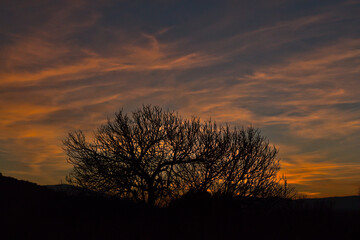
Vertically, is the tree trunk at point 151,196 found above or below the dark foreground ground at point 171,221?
above

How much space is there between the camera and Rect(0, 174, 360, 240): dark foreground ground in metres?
12.4

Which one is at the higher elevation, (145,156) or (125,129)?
(125,129)

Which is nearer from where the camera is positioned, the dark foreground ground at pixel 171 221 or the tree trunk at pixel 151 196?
the dark foreground ground at pixel 171 221

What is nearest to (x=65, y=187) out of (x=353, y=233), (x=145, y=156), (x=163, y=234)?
(x=145, y=156)

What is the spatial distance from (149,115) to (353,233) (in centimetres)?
1488

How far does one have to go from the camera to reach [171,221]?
15102 millimetres

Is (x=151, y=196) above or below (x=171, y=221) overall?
above

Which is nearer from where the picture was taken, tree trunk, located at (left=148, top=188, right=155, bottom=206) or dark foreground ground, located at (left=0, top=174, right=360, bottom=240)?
dark foreground ground, located at (left=0, top=174, right=360, bottom=240)

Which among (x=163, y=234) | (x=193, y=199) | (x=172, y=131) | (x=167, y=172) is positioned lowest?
(x=163, y=234)

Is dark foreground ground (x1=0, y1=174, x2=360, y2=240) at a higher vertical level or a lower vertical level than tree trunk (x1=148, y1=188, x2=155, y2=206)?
lower

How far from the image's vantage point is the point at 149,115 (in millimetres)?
25234

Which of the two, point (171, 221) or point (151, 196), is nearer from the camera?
point (171, 221)

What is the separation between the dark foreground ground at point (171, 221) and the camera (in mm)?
12445

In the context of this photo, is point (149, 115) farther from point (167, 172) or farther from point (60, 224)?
point (60, 224)
